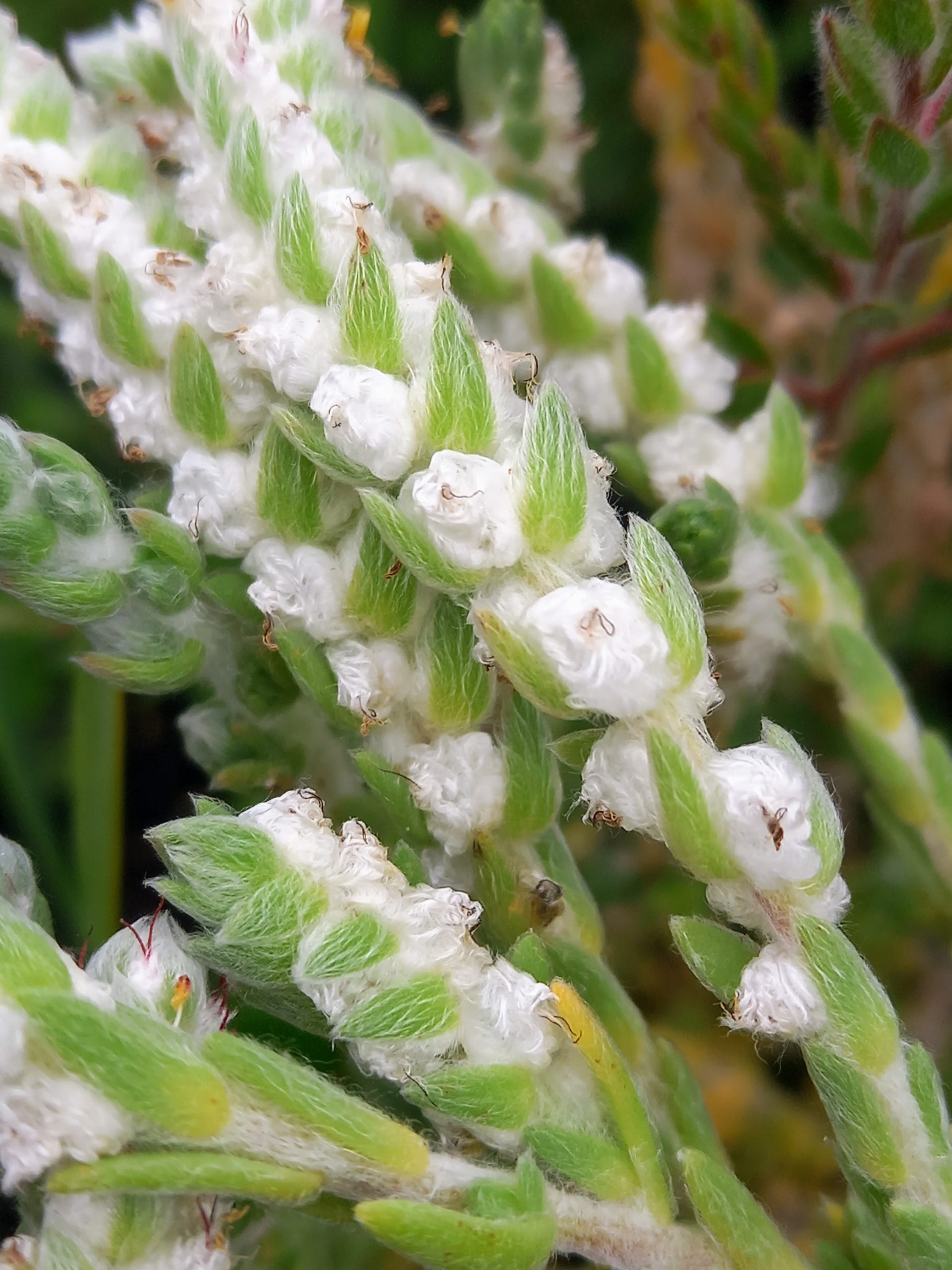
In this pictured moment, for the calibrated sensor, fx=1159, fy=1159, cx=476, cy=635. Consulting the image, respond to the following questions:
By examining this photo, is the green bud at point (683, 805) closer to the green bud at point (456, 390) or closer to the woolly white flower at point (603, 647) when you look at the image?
the woolly white flower at point (603, 647)

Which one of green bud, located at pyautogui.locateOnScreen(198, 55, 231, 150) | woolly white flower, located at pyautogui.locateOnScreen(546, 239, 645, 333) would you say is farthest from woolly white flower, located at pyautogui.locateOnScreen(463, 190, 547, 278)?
green bud, located at pyautogui.locateOnScreen(198, 55, 231, 150)

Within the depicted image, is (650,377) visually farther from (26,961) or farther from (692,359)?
(26,961)

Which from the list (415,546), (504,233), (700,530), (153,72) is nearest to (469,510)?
(415,546)

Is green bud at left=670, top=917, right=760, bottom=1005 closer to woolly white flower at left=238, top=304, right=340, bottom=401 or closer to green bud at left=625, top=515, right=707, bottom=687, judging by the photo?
green bud at left=625, top=515, right=707, bottom=687

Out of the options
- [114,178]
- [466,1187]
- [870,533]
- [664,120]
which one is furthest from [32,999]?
[664,120]

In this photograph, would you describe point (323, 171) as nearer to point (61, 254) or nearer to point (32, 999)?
point (61, 254)

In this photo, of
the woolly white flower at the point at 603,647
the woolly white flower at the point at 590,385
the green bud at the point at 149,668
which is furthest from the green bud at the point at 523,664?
the woolly white flower at the point at 590,385
